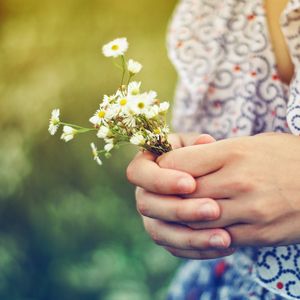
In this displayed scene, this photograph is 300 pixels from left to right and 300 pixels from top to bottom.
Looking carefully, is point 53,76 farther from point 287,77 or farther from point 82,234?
point 287,77

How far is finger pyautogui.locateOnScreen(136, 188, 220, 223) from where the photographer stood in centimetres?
55

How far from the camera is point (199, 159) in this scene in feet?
1.89

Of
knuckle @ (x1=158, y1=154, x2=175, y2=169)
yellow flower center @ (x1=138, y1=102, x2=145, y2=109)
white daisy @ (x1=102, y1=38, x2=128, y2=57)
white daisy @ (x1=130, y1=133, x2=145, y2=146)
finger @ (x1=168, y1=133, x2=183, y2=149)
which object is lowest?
knuckle @ (x1=158, y1=154, x2=175, y2=169)

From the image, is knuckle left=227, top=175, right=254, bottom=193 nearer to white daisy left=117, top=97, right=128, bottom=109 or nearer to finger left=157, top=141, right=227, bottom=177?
finger left=157, top=141, right=227, bottom=177

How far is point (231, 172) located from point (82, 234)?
139 cm

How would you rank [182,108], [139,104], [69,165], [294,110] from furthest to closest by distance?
[69,165], [182,108], [294,110], [139,104]

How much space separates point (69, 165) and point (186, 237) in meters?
1.30

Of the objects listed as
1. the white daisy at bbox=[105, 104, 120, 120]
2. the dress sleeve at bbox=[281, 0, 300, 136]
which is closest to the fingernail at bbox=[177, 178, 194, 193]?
the white daisy at bbox=[105, 104, 120, 120]

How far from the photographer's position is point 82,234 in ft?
6.15

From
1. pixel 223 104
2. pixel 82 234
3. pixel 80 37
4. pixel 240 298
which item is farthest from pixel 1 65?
pixel 240 298

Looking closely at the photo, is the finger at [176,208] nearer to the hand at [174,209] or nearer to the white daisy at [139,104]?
the hand at [174,209]

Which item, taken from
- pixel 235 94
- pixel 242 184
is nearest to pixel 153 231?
pixel 242 184

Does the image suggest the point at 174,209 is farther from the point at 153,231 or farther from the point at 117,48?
the point at 117,48

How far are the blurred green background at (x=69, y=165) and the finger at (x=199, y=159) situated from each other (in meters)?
1.28
